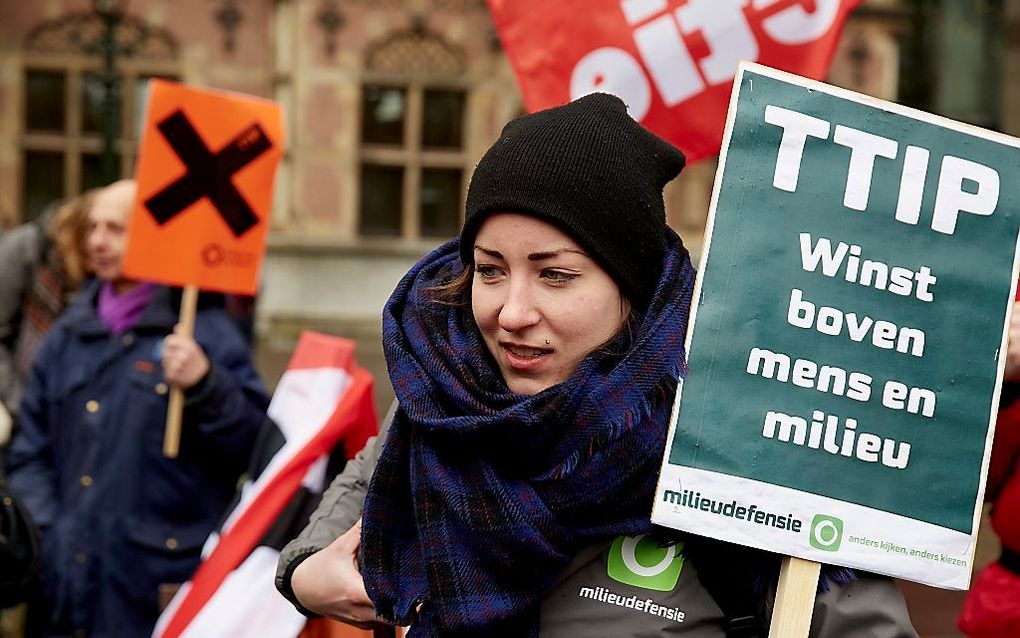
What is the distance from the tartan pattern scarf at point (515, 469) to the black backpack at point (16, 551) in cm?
130

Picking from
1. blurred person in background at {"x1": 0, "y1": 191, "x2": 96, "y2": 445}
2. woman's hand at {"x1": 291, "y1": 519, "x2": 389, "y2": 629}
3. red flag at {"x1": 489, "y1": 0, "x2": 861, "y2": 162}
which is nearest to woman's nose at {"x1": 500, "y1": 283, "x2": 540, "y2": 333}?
woman's hand at {"x1": 291, "y1": 519, "x2": 389, "y2": 629}

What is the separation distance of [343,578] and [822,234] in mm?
820

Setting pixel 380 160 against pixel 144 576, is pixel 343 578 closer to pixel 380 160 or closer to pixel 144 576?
pixel 144 576

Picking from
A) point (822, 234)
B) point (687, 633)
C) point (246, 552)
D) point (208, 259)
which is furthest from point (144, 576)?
point (822, 234)

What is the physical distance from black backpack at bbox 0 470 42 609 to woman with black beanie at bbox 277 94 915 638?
1276 mm

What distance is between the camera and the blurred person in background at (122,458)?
3.17 meters

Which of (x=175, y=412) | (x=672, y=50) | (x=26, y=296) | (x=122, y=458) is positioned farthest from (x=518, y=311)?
(x=26, y=296)

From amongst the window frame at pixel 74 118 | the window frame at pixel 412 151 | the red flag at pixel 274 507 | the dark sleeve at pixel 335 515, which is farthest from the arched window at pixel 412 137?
the dark sleeve at pixel 335 515

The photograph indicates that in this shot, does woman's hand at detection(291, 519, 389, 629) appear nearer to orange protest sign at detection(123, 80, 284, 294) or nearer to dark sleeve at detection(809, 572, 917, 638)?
dark sleeve at detection(809, 572, 917, 638)

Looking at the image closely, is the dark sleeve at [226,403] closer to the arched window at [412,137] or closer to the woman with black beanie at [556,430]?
the woman with black beanie at [556,430]

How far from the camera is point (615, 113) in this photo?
5.45 ft

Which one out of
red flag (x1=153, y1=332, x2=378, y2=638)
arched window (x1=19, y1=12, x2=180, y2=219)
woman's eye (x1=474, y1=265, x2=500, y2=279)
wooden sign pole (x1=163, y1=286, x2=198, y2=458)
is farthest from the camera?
arched window (x1=19, y1=12, x2=180, y2=219)

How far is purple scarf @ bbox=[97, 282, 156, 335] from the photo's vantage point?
11.0 feet

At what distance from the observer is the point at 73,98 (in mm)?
13141
